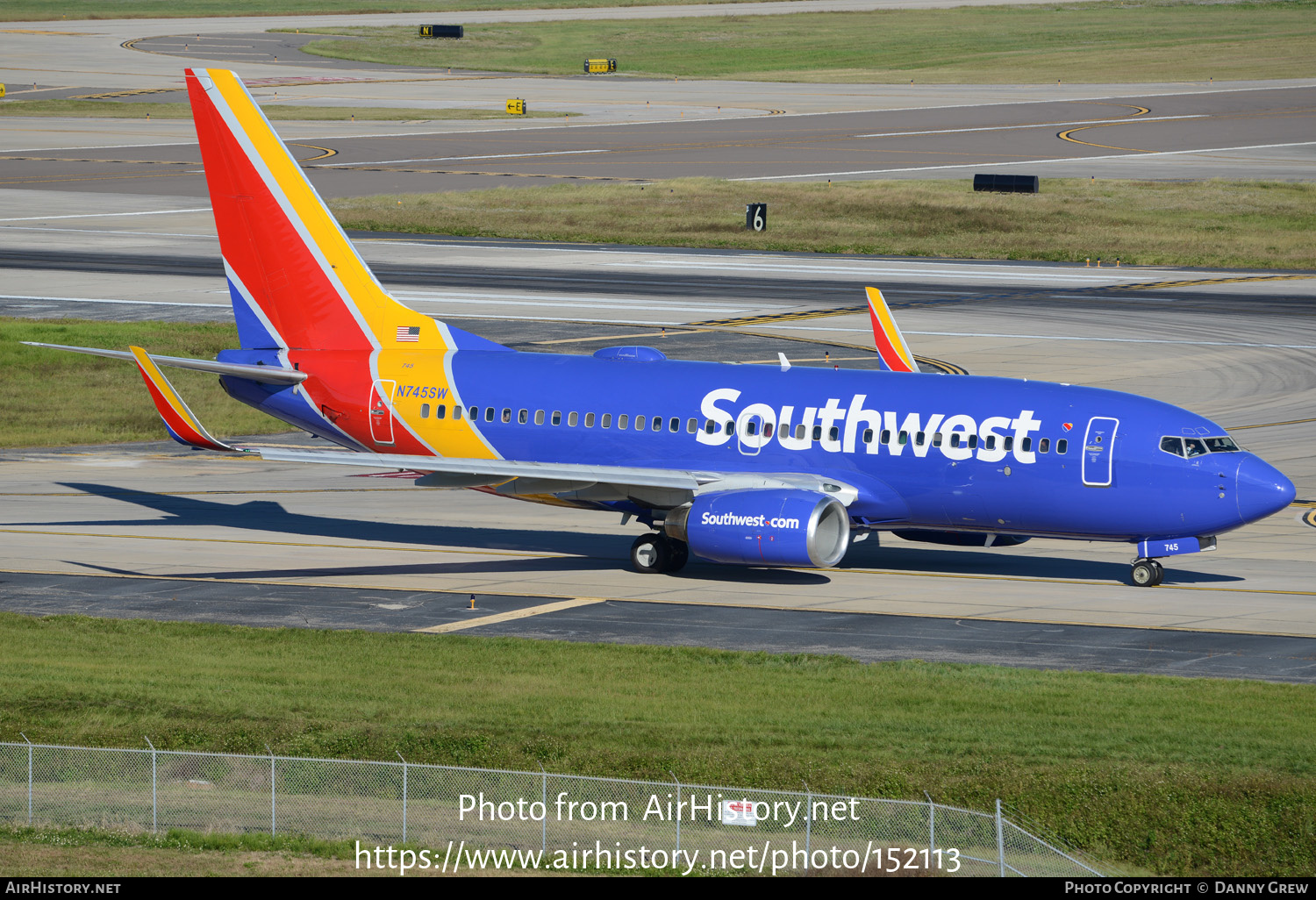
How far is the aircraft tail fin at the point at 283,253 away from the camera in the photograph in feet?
156

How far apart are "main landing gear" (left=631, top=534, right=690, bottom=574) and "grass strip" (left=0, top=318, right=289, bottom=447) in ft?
77.2

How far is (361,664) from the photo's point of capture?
114 feet

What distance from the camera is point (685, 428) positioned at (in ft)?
144

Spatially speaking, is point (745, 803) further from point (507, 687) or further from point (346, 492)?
point (346, 492)

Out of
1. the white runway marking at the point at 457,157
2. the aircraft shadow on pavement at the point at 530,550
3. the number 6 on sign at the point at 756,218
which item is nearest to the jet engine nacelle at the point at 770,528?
the aircraft shadow on pavement at the point at 530,550

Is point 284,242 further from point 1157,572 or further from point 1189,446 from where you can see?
point 1157,572

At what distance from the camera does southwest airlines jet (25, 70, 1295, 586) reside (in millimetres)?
40750

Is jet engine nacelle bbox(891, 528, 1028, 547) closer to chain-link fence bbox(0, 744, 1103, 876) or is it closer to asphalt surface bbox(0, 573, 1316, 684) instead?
asphalt surface bbox(0, 573, 1316, 684)

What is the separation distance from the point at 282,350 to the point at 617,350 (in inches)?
356

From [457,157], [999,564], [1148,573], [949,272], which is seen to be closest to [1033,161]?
[949,272]

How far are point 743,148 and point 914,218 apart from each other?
3426 centimetres

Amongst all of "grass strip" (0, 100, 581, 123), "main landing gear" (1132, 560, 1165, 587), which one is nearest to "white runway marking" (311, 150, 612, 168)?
"grass strip" (0, 100, 581, 123)

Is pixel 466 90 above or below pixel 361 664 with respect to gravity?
above

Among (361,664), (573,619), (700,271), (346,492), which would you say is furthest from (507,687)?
(700,271)
